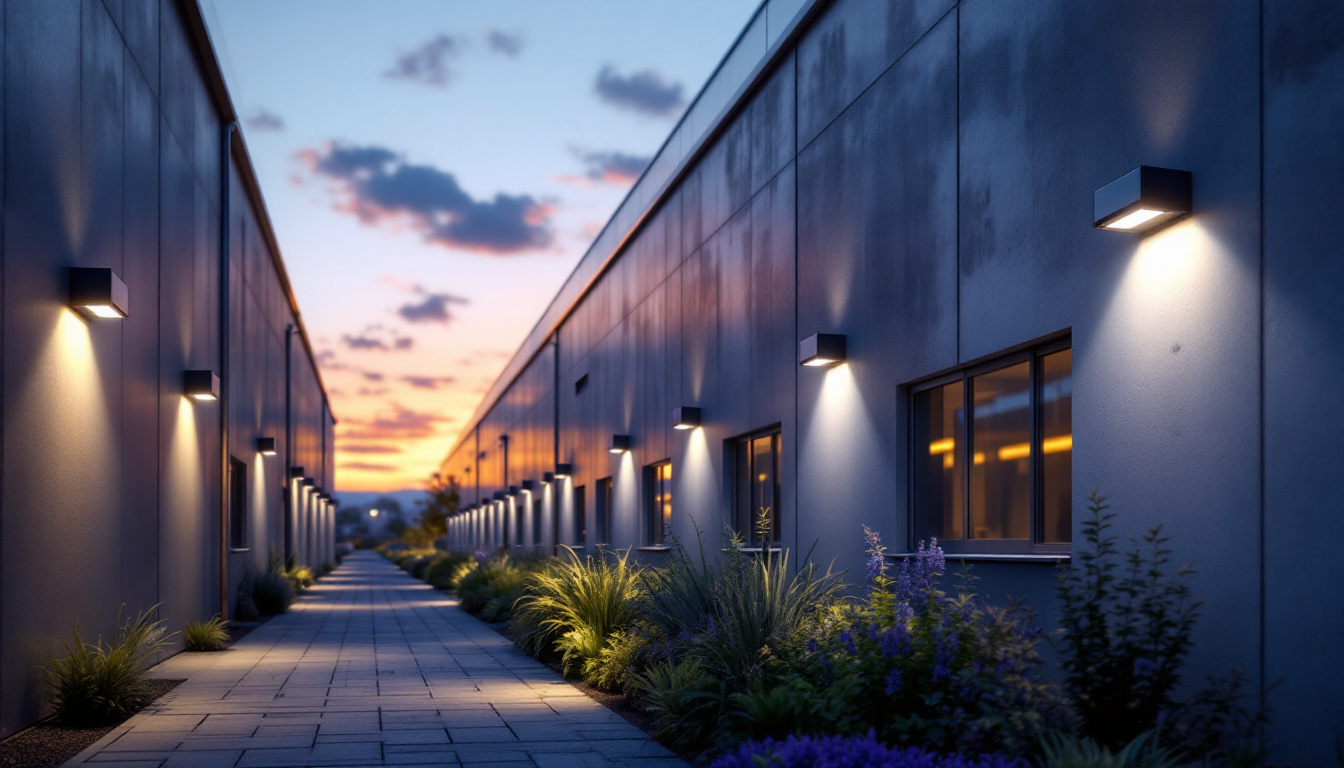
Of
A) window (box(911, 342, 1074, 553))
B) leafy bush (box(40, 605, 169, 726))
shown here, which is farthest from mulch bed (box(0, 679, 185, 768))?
window (box(911, 342, 1074, 553))

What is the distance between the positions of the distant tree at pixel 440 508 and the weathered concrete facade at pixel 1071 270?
4957cm

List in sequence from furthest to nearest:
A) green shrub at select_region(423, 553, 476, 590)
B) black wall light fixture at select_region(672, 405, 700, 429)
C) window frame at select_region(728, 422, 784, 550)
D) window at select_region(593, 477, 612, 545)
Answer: green shrub at select_region(423, 553, 476, 590), window at select_region(593, 477, 612, 545), black wall light fixture at select_region(672, 405, 700, 429), window frame at select_region(728, 422, 784, 550)

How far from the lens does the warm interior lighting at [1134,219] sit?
15.4 feet

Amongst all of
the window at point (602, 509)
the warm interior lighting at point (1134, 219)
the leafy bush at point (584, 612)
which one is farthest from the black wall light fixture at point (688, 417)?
the warm interior lighting at point (1134, 219)

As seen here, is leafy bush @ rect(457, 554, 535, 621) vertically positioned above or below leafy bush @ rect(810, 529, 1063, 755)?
below

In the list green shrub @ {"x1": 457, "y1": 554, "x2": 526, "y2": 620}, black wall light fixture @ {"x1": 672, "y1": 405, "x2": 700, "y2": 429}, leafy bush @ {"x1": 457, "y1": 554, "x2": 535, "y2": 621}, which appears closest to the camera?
black wall light fixture @ {"x1": 672, "y1": 405, "x2": 700, "y2": 429}

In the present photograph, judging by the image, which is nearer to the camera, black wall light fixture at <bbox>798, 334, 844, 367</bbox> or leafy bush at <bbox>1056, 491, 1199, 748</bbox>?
leafy bush at <bbox>1056, 491, 1199, 748</bbox>

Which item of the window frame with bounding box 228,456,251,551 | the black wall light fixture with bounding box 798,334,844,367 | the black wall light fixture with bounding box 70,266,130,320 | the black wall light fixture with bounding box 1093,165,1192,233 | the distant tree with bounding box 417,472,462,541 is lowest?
the distant tree with bounding box 417,472,462,541

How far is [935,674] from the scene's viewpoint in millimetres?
4492

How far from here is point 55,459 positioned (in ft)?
22.2

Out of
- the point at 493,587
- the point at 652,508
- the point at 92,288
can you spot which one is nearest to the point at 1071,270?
the point at 92,288

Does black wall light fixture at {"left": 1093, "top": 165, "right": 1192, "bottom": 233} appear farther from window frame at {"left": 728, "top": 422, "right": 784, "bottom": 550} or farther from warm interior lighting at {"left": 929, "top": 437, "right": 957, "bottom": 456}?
window frame at {"left": 728, "top": 422, "right": 784, "bottom": 550}

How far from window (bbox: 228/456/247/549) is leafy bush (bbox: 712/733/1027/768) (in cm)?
1324

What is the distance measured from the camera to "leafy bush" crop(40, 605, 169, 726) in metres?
6.65
